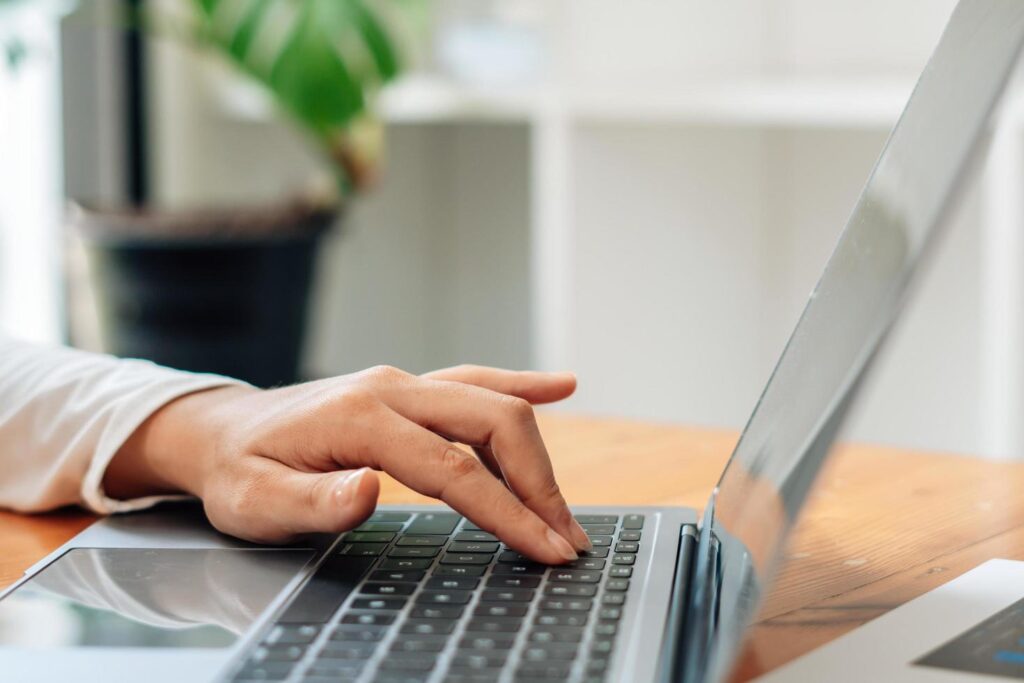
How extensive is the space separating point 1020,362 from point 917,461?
0.73 m

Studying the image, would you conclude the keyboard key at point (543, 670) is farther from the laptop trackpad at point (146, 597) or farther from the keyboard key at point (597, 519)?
the keyboard key at point (597, 519)

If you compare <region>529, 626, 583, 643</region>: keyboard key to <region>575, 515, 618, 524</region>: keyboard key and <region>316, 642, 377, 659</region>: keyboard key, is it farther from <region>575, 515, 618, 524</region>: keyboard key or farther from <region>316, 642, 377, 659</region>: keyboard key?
<region>575, 515, 618, 524</region>: keyboard key

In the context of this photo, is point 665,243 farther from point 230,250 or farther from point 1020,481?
point 1020,481

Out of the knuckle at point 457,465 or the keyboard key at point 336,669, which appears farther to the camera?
the knuckle at point 457,465

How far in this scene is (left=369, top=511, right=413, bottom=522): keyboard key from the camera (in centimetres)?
60

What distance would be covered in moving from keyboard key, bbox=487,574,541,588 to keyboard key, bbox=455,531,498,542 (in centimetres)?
5

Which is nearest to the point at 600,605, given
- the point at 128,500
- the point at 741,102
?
the point at 128,500

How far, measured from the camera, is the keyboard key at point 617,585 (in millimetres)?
477

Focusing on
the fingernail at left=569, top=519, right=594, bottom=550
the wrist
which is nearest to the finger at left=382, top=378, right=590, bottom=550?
the fingernail at left=569, top=519, right=594, bottom=550

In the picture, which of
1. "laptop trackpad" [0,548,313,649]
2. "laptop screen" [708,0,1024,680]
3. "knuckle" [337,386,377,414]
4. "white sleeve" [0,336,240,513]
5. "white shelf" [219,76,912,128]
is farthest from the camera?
"white shelf" [219,76,912,128]

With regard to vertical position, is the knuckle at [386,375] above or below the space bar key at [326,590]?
above

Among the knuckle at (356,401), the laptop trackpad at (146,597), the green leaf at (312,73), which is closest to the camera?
the laptop trackpad at (146,597)

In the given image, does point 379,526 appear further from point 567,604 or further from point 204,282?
point 204,282

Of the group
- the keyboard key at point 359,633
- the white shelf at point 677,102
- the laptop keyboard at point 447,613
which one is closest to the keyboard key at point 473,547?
the laptop keyboard at point 447,613
